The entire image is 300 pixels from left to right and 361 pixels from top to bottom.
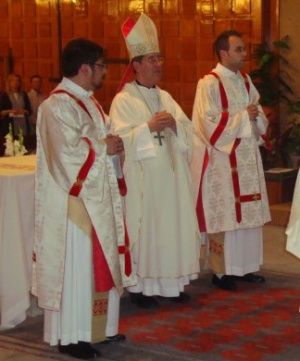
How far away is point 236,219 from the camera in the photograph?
6.11 metres

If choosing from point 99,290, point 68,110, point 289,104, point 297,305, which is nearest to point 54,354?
point 99,290

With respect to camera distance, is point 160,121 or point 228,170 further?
point 228,170

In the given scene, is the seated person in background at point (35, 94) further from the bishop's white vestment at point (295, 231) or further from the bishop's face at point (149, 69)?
the bishop's white vestment at point (295, 231)

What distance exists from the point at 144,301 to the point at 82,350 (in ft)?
3.59

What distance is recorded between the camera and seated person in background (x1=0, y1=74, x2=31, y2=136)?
11406mm

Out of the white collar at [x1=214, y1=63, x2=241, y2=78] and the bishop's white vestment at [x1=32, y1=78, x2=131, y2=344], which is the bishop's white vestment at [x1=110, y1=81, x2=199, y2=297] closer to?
the white collar at [x1=214, y1=63, x2=241, y2=78]

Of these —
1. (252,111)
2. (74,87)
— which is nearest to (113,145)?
(74,87)

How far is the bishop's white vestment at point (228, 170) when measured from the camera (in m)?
6.07

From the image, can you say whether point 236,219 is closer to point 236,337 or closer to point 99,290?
point 236,337

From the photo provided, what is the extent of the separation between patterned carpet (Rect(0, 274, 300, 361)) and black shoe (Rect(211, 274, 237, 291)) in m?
0.07

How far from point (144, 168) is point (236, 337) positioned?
1.27 metres

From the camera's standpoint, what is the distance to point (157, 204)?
567 cm

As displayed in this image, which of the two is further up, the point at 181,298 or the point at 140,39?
the point at 140,39

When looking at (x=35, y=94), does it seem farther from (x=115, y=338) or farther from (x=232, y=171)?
(x=115, y=338)
